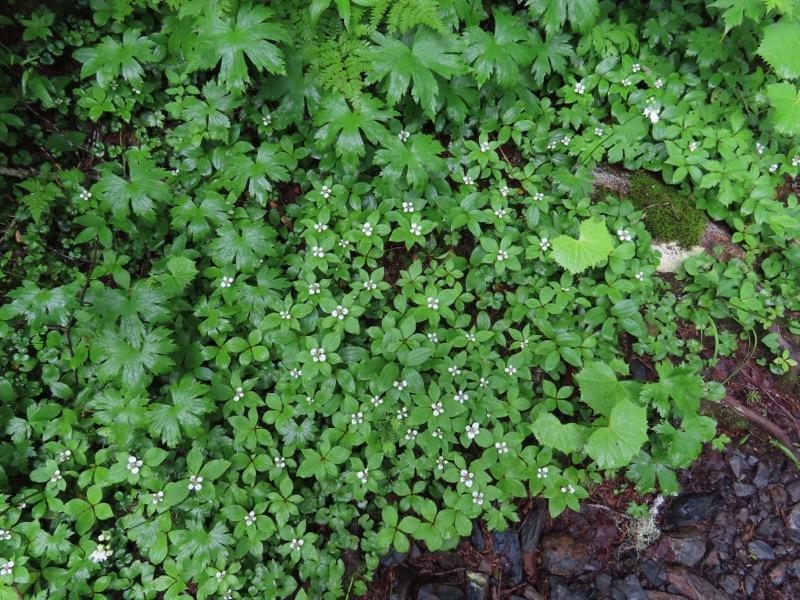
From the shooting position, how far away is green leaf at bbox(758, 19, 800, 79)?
141 inches

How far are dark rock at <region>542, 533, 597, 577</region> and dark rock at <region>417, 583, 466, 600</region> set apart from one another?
68 cm

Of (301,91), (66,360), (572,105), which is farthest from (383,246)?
(66,360)

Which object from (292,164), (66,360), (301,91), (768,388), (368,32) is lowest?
(66,360)

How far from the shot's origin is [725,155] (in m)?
4.07

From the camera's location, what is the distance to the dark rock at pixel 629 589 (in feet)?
11.1

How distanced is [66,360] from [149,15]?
2.88 metres

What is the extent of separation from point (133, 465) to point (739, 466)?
15.2 feet

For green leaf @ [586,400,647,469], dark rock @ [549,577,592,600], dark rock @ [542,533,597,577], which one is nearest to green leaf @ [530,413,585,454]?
green leaf @ [586,400,647,469]

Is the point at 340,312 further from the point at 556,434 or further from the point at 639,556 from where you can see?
the point at 639,556

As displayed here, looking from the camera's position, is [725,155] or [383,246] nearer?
[383,246]

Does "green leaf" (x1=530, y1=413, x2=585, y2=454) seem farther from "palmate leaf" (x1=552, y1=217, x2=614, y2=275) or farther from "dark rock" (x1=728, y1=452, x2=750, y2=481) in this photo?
"dark rock" (x1=728, y1=452, x2=750, y2=481)

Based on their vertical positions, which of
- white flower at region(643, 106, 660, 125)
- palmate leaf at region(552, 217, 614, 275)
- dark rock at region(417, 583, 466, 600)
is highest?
white flower at region(643, 106, 660, 125)

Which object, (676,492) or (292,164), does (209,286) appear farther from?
(676,492)

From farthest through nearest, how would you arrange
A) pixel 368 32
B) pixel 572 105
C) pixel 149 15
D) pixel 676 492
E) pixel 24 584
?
pixel 572 105 < pixel 149 15 < pixel 676 492 < pixel 368 32 < pixel 24 584
